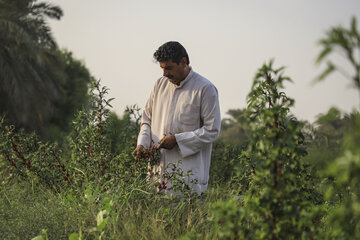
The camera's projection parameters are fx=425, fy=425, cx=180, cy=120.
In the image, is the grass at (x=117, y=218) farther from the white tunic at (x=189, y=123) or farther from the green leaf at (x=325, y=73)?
the green leaf at (x=325, y=73)

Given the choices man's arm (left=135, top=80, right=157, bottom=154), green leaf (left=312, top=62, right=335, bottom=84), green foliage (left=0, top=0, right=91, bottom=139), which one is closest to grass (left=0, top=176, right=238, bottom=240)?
man's arm (left=135, top=80, right=157, bottom=154)

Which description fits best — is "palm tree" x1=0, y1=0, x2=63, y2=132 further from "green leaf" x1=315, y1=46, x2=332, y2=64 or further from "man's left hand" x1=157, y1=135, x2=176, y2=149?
"green leaf" x1=315, y1=46, x2=332, y2=64

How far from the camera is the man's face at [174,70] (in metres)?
3.73

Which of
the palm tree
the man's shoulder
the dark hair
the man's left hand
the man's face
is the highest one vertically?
the palm tree

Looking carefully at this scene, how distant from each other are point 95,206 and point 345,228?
6.56 ft

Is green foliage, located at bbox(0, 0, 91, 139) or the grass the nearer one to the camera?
the grass

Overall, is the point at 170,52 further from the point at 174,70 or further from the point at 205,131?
the point at 205,131

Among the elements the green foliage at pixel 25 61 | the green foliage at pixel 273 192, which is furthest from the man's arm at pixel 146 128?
the green foliage at pixel 25 61

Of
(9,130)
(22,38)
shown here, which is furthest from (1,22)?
(9,130)

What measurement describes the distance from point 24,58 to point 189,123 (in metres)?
11.5

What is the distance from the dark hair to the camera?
3680 mm

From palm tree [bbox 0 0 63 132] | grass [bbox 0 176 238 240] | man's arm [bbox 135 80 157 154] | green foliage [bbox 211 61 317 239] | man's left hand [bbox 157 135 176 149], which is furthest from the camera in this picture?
palm tree [bbox 0 0 63 132]

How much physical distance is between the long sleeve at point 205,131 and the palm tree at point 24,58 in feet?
34.1

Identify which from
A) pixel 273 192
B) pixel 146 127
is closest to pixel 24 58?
pixel 146 127
